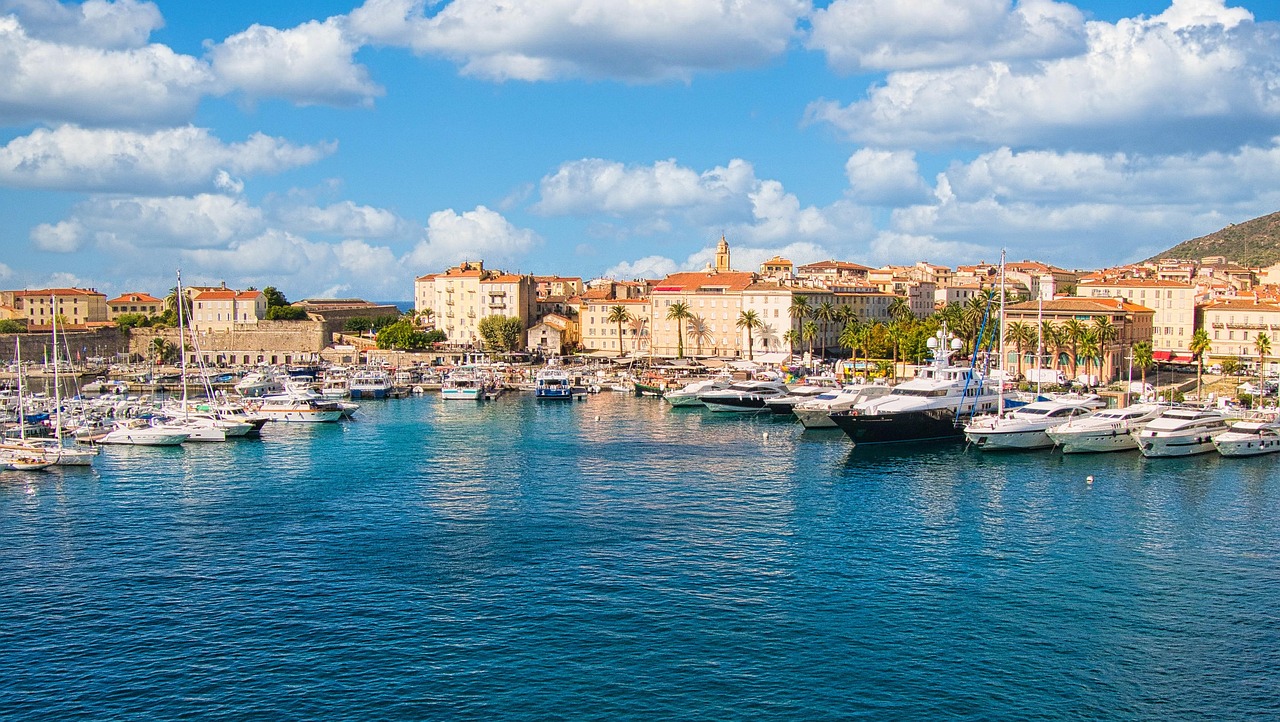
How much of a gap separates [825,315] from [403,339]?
172 feet

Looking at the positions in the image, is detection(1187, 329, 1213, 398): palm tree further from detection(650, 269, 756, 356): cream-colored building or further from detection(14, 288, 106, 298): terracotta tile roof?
detection(14, 288, 106, 298): terracotta tile roof

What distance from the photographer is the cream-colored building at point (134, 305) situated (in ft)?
543

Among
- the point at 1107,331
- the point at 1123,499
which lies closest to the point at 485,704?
the point at 1123,499

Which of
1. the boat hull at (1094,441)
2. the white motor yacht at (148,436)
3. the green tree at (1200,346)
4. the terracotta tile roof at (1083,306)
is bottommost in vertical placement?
the boat hull at (1094,441)

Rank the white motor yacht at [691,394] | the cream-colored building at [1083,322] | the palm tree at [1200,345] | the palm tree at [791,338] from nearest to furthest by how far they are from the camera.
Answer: the white motor yacht at [691,394] < the palm tree at [1200,345] < the cream-colored building at [1083,322] < the palm tree at [791,338]

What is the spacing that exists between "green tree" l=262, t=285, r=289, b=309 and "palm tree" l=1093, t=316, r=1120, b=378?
367ft

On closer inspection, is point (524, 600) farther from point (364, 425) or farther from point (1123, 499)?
point (364, 425)

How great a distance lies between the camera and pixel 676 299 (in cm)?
12862

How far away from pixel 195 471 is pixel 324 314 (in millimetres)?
100893

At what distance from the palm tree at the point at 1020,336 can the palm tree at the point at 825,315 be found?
23972mm

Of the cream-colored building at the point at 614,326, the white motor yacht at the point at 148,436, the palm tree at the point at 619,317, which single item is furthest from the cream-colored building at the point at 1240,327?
the white motor yacht at the point at 148,436

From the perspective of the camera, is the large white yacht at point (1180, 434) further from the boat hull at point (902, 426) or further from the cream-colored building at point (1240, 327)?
the cream-colored building at point (1240, 327)

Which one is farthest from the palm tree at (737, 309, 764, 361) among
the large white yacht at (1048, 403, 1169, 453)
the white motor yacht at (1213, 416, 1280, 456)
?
the white motor yacht at (1213, 416, 1280, 456)

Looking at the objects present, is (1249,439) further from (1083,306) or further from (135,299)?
(135,299)
